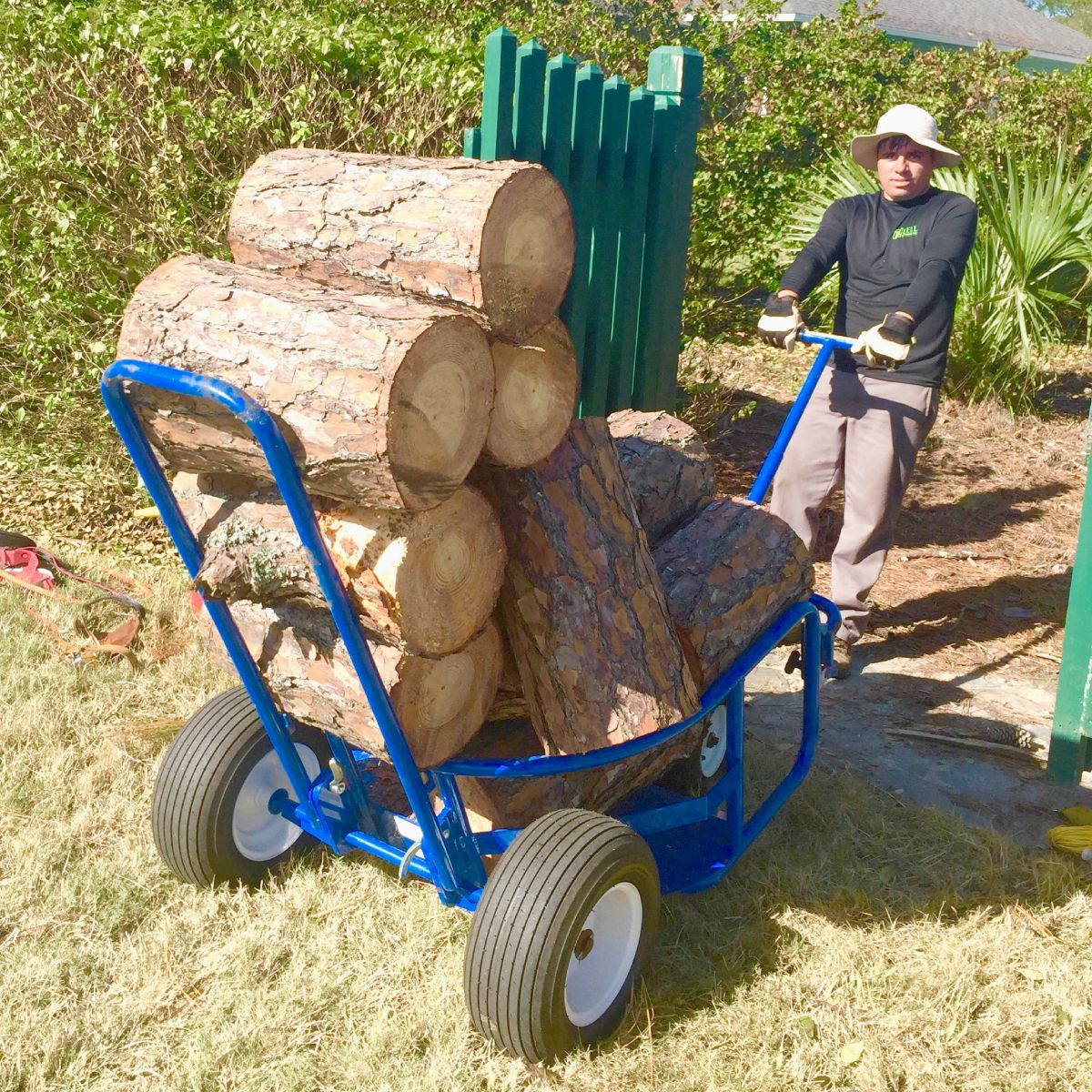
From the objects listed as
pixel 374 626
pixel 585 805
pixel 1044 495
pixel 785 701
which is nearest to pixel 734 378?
pixel 1044 495

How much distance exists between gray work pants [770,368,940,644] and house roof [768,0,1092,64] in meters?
20.3

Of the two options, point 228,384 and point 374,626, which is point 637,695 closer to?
point 374,626

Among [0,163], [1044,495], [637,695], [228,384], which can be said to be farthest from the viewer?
[1044,495]

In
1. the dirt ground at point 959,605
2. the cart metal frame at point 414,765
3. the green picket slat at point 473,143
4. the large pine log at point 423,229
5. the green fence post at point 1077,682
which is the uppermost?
Answer: the large pine log at point 423,229

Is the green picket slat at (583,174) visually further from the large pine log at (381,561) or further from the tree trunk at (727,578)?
the large pine log at (381,561)

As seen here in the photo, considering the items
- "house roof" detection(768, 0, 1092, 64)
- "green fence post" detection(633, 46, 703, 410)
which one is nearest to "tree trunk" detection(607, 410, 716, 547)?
"green fence post" detection(633, 46, 703, 410)

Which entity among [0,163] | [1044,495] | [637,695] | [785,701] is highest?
[0,163]

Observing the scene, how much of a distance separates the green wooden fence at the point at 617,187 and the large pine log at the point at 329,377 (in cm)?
208

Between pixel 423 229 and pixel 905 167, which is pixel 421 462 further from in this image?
pixel 905 167

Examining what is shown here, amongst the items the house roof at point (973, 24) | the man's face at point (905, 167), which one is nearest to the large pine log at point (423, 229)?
the man's face at point (905, 167)

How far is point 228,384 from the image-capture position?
2119 mm

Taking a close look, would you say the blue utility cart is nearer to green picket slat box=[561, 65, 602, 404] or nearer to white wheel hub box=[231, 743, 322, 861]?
white wheel hub box=[231, 743, 322, 861]

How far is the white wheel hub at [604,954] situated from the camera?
8.66 feet

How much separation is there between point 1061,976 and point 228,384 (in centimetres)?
237
